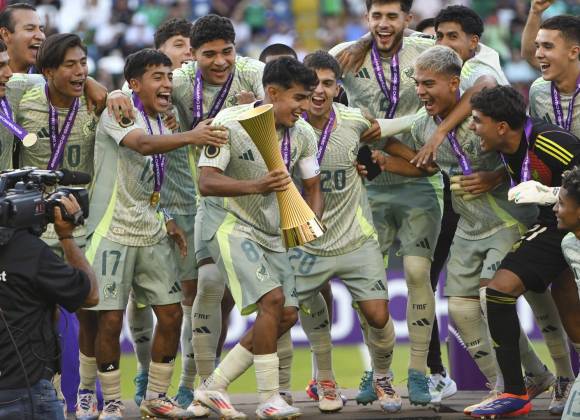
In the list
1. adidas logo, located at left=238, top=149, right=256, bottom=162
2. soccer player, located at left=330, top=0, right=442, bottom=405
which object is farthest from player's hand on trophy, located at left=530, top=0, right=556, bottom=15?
adidas logo, located at left=238, top=149, right=256, bottom=162

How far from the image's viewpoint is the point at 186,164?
910 cm

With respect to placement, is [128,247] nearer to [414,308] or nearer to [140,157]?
[140,157]

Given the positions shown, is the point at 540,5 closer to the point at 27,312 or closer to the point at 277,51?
the point at 277,51

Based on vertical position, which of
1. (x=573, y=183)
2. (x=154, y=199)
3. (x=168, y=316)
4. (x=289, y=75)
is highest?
(x=289, y=75)

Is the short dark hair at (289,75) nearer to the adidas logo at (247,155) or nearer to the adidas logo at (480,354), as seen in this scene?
the adidas logo at (247,155)

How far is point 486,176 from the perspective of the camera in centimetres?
827

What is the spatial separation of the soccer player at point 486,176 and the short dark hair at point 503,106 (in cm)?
48

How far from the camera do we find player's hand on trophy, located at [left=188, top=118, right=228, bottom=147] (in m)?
7.79

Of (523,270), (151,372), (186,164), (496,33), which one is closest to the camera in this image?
(523,270)

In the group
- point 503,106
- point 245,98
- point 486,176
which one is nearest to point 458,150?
point 486,176

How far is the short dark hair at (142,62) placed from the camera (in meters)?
8.28

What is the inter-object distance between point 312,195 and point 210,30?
1.27m

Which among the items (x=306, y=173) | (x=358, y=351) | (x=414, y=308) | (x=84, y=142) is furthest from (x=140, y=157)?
(x=358, y=351)

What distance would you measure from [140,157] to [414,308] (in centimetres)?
202
